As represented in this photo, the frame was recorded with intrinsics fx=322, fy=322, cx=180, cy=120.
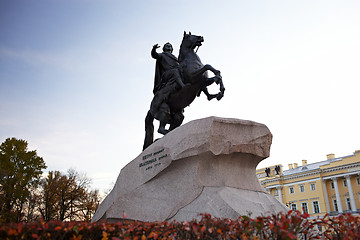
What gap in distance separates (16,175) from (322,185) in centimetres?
4347

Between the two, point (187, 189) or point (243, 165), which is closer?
point (187, 189)

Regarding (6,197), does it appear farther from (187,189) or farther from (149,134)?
(187,189)

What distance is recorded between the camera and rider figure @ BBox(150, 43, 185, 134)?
8.47 meters

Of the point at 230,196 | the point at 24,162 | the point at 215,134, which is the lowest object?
the point at 230,196

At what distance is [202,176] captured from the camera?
20.3 ft

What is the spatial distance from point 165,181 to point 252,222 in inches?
124

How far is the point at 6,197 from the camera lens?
24.2 metres

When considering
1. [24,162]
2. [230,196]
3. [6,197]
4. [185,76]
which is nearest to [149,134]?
[185,76]

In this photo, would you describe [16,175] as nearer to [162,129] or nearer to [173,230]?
[162,129]

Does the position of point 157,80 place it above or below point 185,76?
above

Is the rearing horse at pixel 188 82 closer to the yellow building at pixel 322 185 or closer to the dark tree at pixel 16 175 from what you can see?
the dark tree at pixel 16 175

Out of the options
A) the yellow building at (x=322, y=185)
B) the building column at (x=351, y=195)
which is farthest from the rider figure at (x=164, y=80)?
the building column at (x=351, y=195)

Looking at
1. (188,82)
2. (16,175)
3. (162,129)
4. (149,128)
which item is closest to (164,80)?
(188,82)

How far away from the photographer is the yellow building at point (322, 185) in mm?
48312
